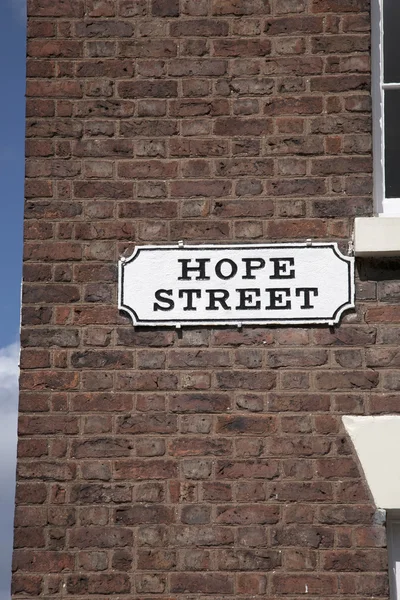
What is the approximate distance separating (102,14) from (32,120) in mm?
614

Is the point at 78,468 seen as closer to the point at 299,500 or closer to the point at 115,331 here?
the point at 115,331

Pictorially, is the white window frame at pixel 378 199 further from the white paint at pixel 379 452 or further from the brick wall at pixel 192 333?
the white paint at pixel 379 452

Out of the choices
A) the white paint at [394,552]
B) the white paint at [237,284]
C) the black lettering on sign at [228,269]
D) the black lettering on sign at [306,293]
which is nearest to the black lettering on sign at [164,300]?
the white paint at [237,284]

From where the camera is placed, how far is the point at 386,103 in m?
4.75

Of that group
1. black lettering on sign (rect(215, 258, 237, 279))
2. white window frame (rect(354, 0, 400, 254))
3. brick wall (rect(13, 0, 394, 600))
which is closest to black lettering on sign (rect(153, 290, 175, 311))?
brick wall (rect(13, 0, 394, 600))

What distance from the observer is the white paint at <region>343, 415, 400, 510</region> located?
4246mm

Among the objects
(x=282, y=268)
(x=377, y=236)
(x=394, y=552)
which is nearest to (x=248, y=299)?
(x=282, y=268)

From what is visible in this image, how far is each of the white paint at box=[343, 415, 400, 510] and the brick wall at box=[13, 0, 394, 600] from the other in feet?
0.18

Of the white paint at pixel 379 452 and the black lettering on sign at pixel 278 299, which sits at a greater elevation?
the black lettering on sign at pixel 278 299

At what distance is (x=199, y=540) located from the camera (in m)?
4.28

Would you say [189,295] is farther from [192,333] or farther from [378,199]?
[378,199]

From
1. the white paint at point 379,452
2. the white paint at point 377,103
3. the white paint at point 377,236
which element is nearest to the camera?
the white paint at point 379,452

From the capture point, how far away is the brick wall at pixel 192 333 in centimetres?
428

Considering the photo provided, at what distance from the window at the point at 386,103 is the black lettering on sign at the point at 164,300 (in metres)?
1.04
